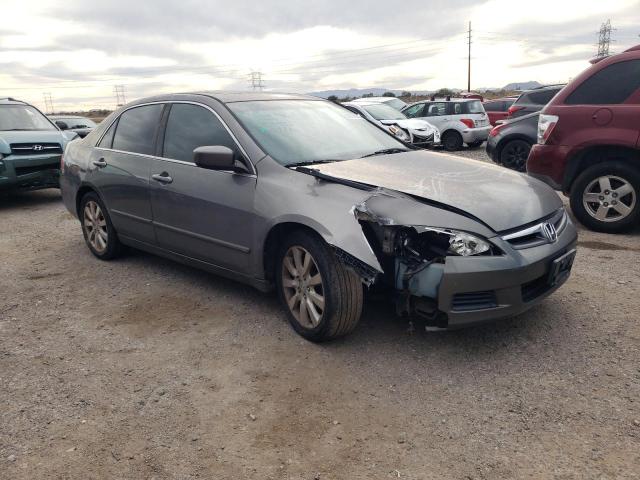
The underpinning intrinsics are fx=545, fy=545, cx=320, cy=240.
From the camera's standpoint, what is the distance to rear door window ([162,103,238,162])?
4121 mm

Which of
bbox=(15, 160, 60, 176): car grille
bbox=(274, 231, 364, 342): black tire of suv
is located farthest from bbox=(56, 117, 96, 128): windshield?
bbox=(274, 231, 364, 342): black tire of suv

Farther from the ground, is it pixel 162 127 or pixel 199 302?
pixel 162 127

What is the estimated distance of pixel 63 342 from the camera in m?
3.79

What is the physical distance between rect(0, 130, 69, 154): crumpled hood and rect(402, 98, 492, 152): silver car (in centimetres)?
1020

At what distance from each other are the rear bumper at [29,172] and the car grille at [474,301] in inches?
312

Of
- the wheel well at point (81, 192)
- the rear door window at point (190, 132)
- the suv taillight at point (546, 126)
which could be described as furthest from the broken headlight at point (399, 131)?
the rear door window at point (190, 132)

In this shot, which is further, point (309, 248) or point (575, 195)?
point (575, 195)

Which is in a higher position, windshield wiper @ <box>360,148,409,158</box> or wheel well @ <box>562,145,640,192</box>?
windshield wiper @ <box>360,148,409,158</box>

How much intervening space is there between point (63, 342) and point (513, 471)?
118 inches

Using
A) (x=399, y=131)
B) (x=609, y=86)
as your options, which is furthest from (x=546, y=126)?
(x=399, y=131)

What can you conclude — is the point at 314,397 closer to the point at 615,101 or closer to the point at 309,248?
the point at 309,248

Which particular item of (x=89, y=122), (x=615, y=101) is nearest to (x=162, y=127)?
(x=615, y=101)

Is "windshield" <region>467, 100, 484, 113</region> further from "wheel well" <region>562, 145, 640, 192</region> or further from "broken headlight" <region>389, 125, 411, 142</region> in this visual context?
"wheel well" <region>562, 145, 640, 192</region>

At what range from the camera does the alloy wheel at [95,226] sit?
552cm
